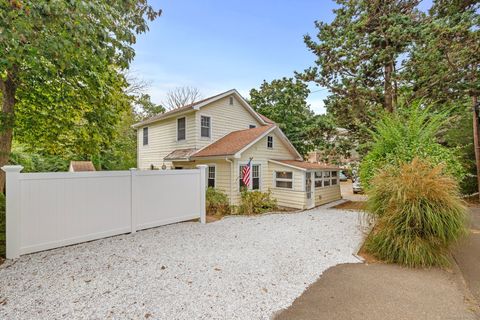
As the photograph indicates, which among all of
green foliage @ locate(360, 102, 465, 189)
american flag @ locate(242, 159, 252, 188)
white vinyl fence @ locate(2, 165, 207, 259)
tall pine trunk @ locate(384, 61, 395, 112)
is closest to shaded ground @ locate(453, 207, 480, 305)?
green foliage @ locate(360, 102, 465, 189)

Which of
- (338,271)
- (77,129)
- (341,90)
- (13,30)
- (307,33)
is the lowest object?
(338,271)

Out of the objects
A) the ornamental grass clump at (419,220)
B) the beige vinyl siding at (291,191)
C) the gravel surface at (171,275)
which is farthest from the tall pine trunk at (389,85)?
the gravel surface at (171,275)

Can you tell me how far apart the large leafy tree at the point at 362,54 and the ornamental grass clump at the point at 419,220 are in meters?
7.34

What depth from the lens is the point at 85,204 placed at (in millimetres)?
5168

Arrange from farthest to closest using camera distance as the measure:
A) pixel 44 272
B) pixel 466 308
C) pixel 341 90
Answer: pixel 341 90 < pixel 44 272 < pixel 466 308

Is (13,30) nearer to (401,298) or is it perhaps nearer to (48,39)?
(48,39)

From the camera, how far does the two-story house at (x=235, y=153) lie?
1104 cm

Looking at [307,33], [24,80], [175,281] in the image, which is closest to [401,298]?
[175,281]

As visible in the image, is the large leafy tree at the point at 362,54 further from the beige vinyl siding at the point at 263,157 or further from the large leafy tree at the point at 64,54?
the large leafy tree at the point at 64,54

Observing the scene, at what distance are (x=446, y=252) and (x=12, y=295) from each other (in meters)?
7.12

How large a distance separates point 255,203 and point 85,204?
22.4ft

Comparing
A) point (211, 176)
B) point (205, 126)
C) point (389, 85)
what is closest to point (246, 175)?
point (211, 176)

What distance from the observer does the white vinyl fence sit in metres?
4.38

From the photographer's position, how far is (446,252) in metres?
4.44
